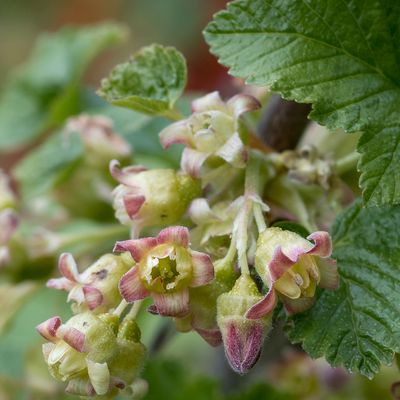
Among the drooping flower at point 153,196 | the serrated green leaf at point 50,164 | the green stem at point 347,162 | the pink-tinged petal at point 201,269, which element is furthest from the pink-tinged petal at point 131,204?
the serrated green leaf at point 50,164

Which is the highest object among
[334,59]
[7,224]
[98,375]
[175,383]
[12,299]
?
[334,59]

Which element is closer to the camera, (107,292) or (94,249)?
(107,292)

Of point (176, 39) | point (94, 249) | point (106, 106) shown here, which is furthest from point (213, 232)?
point (176, 39)

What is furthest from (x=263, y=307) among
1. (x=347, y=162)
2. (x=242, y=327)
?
(x=347, y=162)

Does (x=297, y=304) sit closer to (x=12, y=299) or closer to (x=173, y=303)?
(x=173, y=303)

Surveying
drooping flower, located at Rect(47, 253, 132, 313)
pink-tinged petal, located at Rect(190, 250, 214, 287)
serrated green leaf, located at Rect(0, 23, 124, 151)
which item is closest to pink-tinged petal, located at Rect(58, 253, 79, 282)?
drooping flower, located at Rect(47, 253, 132, 313)

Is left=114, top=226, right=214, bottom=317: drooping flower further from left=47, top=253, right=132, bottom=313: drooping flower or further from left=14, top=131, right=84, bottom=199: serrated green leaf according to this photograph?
left=14, top=131, right=84, bottom=199: serrated green leaf

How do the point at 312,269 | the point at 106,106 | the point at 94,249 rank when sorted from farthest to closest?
the point at 106,106, the point at 94,249, the point at 312,269

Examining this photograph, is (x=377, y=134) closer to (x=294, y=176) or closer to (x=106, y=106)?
(x=294, y=176)
